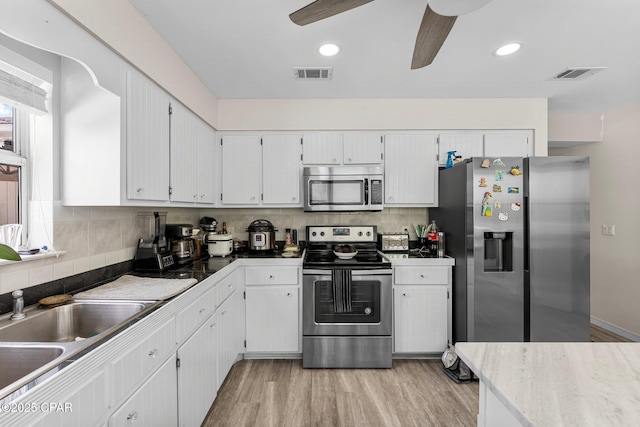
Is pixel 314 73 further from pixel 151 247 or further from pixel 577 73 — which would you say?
pixel 577 73

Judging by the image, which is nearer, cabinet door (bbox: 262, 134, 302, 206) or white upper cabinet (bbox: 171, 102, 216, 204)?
white upper cabinet (bbox: 171, 102, 216, 204)

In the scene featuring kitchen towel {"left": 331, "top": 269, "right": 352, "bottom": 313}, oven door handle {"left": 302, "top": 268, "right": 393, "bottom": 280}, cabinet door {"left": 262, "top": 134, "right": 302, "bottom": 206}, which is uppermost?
cabinet door {"left": 262, "top": 134, "right": 302, "bottom": 206}

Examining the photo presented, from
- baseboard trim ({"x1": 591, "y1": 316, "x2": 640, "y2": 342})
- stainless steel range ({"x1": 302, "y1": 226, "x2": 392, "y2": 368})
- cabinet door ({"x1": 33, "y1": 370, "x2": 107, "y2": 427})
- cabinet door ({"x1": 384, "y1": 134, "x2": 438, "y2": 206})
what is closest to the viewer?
cabinet door ({"x1": 33, "y1": 370, "x2": 107, "y2": 427})

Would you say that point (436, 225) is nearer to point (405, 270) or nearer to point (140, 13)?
point (405, 270)

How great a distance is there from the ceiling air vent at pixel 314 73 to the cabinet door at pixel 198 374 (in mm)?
1947

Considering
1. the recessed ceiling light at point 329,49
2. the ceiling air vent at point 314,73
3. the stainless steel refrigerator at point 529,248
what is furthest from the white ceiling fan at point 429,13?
the stainless steel refrigerator at point 529,248

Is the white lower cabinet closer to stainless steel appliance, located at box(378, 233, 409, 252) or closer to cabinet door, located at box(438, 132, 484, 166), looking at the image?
stainless steel appliance, located at box(378, 233, 409, 252)

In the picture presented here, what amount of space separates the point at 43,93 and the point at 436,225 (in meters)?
3.09

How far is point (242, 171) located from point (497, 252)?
244 centimetres

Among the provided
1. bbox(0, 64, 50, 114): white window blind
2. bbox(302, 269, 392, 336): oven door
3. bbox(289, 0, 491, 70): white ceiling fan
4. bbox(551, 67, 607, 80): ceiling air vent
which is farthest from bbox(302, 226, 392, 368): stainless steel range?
bbox(551, 67, 607, 80): ceiling air vent

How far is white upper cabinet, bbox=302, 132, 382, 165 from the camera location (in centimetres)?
304

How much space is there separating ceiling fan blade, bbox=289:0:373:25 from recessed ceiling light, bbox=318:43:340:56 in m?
0.67

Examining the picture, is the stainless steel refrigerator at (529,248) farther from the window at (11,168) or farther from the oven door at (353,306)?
the window at (11,168)

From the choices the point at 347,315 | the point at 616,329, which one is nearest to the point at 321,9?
the point at 347,315
